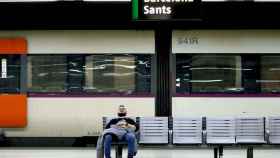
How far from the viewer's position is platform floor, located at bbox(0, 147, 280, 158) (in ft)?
57.3

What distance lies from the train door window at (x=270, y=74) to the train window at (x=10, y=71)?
7021mm

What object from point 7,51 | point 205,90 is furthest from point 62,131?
point 205,90

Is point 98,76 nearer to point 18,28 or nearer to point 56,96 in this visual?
point 56,96

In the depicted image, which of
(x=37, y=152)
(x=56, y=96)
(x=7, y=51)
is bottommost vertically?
(x=37, y=152)

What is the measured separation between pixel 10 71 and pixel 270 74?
24.8ft

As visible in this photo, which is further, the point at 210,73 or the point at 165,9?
the point at 210,73

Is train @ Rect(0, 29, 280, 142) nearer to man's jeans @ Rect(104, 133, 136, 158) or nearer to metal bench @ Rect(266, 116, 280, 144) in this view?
metal bench @ Rect(266, 116, 280, 144)

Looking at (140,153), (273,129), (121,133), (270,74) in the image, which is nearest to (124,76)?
(140,153)

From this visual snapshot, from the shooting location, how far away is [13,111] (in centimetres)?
2028

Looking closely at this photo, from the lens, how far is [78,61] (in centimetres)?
2047

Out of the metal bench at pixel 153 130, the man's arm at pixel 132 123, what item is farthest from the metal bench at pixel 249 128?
the man's arm at pixel 132 123

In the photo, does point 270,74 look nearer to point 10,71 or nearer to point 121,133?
point 121,133

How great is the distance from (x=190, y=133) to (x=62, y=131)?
212 inches

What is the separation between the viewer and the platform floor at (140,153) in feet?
57.3
